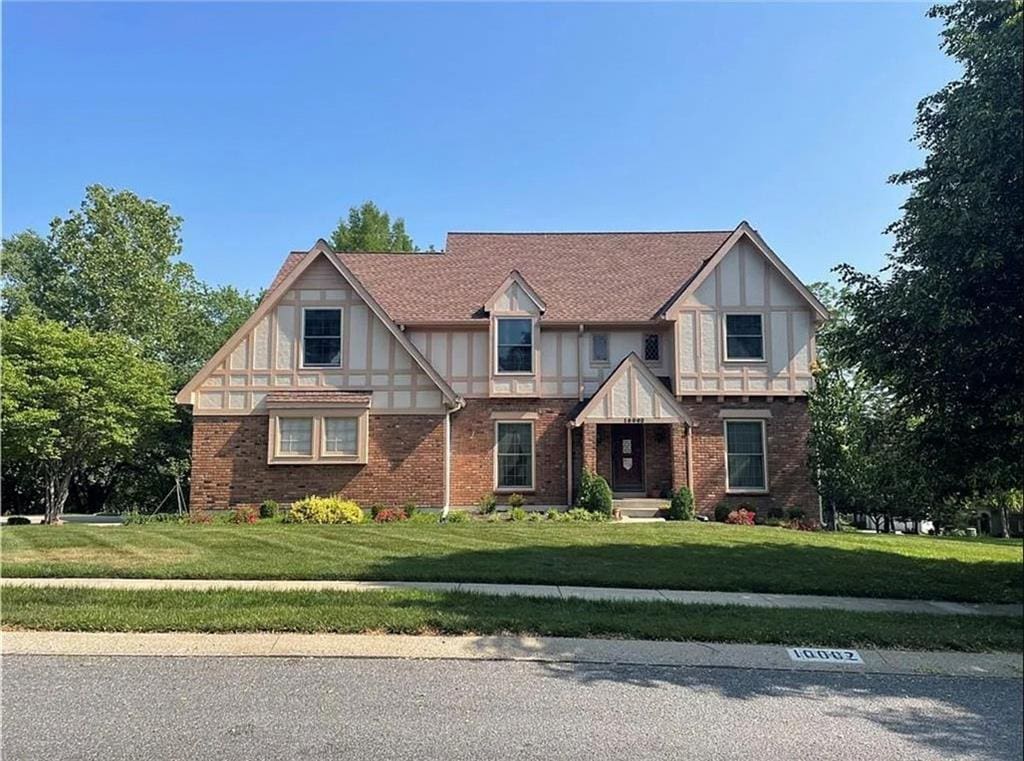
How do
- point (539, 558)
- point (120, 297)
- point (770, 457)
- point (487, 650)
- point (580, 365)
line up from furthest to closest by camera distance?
point (120, 297) < point (580, 365) < point (770, 457) < point (539, 558) < point (487, 650)

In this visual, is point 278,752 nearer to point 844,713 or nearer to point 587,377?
point 844,713

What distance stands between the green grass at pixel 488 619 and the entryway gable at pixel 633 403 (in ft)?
35.8

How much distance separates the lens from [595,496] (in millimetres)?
17812

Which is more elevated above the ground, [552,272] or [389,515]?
[552,272]

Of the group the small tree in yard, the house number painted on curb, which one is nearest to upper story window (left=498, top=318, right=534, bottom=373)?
the small tree in yard

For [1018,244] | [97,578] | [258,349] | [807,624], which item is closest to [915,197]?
[1018,244]

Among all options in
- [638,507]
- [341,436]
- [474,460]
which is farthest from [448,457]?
[638,507]

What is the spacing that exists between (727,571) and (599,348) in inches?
439

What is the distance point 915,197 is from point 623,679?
6.99 m

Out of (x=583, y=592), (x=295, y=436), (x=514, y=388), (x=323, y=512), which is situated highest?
(x=514, y=388)

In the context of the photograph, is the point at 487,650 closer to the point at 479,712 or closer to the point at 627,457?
the point at 479,712

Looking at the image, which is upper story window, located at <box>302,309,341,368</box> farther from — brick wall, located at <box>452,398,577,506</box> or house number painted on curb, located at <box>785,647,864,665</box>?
house number painted on curb, located at <box>785,647,864,665</box>

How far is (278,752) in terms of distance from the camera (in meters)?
4.07

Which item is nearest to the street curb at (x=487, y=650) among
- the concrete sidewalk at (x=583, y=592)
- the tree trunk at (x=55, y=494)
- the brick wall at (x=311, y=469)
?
the concrete sidewalk at (x=583, y=592)
